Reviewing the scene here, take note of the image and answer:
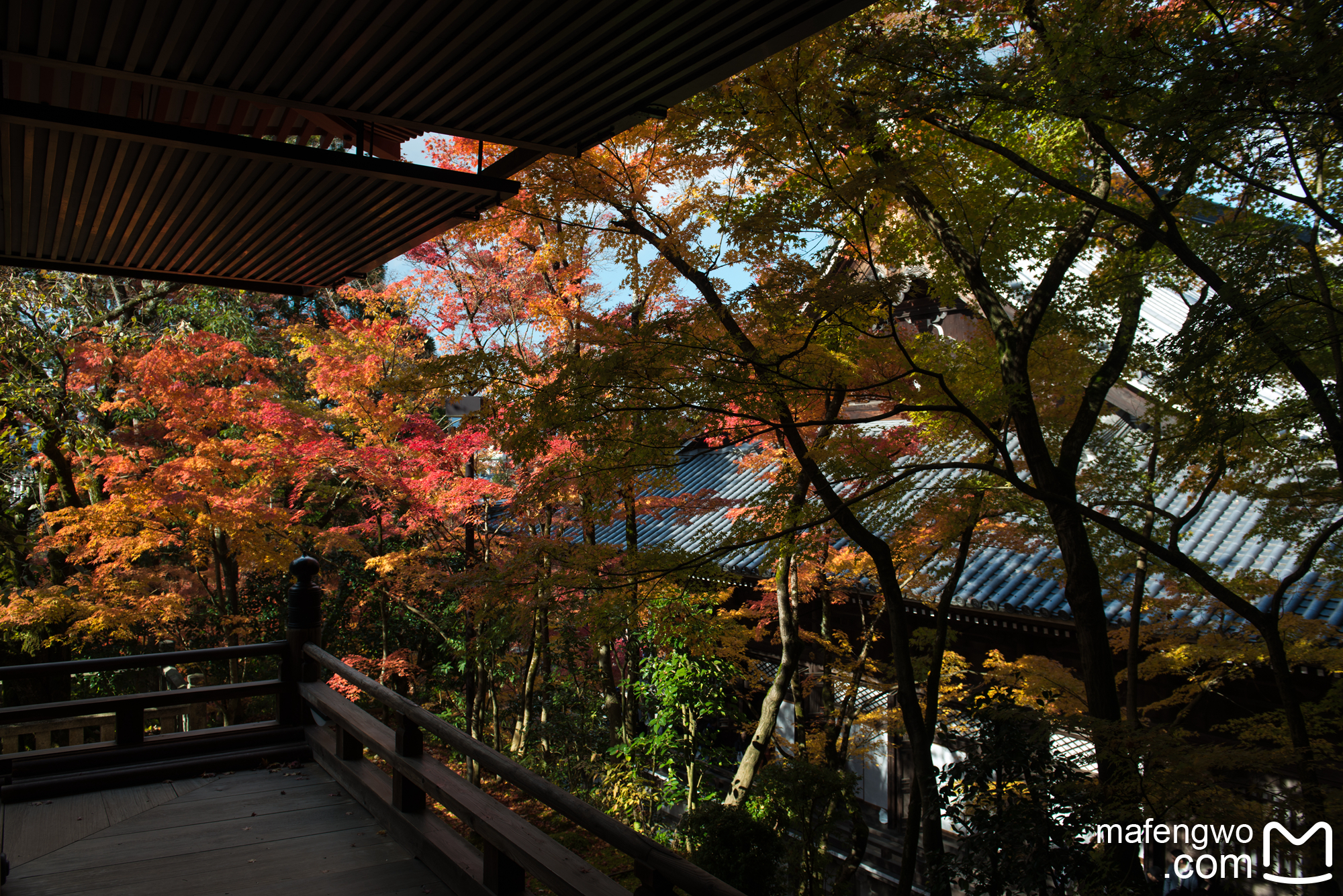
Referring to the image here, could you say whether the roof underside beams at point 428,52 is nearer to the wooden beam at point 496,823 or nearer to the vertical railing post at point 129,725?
the wooden beam at point 496,823

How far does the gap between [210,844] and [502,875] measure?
1745 mm

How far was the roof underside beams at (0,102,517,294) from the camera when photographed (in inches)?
96.3

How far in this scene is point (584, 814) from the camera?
9.28 feet

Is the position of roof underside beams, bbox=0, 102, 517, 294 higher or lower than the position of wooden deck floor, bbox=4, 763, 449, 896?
higher

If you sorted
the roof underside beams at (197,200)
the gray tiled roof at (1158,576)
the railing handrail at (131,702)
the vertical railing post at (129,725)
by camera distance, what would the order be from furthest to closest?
1. the gray tiled roof at (1158,576)
2. the vertical railing post at (129,725)
3. the railing handrail at (131,702)
4. the roof underside beams at (197,200)

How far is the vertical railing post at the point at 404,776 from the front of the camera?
396cm

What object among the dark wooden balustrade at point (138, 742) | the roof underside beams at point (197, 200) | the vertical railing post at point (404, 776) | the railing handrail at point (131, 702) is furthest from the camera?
the railing handrail at point (131, 702)

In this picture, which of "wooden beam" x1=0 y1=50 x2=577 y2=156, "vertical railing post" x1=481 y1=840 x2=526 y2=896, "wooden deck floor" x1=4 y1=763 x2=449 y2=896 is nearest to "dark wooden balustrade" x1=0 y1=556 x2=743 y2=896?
"vertical railing post" x1=481 y1=840 x2=526 y2=896

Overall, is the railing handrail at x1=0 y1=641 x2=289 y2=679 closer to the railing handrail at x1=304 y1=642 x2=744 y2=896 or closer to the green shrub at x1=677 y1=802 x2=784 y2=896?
the railing handrail at x1=304 y1=642 x2=744 y2=896

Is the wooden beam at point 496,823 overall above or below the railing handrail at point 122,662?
below

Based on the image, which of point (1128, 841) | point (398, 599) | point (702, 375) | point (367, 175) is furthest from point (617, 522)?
point (367, 175)

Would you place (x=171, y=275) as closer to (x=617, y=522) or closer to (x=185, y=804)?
(x=185, y=804)

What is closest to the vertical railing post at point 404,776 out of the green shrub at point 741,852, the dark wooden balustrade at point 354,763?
the dark wooden balustrade at point 354,763

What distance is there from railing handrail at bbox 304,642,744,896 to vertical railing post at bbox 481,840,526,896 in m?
0.29
